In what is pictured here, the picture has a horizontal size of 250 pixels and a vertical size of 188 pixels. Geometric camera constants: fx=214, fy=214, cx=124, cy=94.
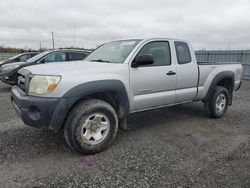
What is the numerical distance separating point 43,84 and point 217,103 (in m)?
4.12

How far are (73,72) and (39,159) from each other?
→ 53.5 inches

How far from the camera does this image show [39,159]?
312cm

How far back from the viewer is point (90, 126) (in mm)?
3291

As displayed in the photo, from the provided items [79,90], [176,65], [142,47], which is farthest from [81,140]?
[176,65]

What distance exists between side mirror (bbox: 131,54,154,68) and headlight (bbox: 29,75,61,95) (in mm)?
1300

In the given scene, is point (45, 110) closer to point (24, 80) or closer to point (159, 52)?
point (24, 80)

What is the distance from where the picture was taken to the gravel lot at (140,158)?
2646 millimetres

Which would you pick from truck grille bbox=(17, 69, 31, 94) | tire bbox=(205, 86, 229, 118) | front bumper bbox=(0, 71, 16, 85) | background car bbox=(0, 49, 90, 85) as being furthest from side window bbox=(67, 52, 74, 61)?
tire bbox=(205, 86, 229, 118)

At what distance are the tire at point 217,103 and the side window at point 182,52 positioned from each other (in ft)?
4.04

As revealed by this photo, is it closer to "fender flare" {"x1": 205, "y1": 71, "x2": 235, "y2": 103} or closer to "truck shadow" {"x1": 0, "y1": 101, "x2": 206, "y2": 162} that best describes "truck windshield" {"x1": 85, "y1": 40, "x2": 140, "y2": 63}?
"truck shadow" {"x1": 0, "y1": 101, "x2": 206, "y2": 162}

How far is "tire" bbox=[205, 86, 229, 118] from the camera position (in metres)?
5.12

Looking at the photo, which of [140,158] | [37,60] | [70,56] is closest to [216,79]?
[140,158]

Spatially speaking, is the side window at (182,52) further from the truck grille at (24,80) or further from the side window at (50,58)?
the side window at (50,58)

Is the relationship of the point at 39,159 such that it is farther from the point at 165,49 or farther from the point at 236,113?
the point at 236,113
